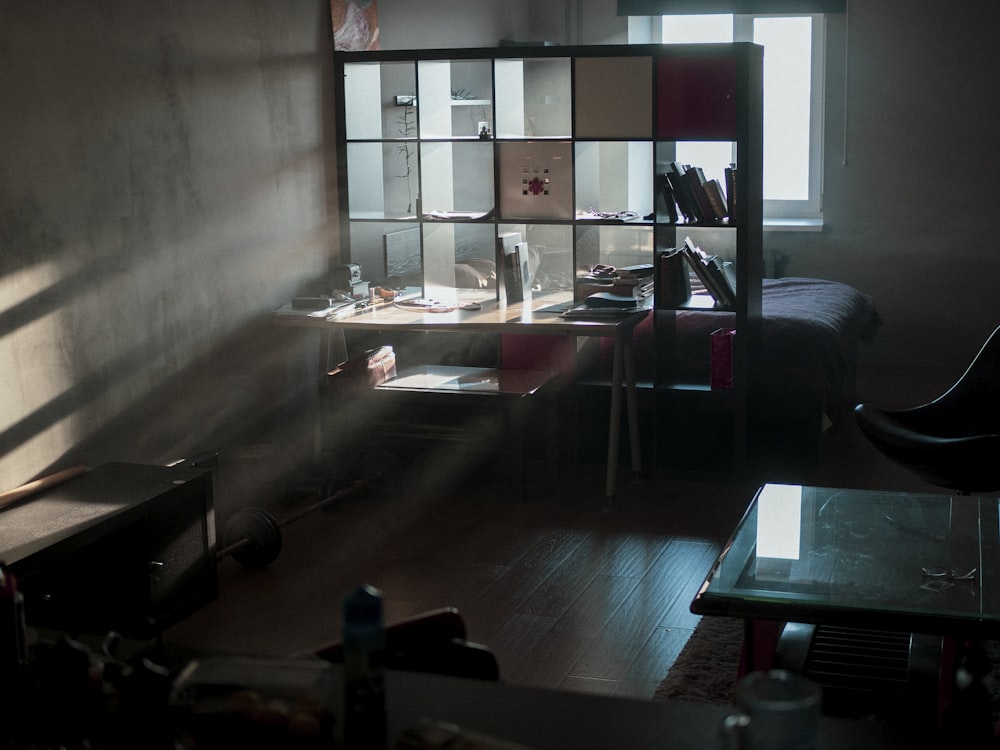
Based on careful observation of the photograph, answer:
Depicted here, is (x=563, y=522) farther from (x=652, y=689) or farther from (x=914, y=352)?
(x=914, y=352)

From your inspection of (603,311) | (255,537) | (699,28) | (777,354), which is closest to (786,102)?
(699,28)

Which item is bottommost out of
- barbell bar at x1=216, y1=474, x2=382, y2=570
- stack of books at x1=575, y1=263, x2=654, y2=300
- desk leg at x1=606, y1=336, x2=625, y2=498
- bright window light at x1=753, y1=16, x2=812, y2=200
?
barbell bar at x1=216, y1=474, x2=382, y2=570

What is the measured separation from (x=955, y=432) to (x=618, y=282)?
1.53m

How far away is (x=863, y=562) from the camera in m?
3.00

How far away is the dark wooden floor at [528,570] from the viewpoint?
3668 millimetres

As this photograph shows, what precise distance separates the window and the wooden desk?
3191 millimetres

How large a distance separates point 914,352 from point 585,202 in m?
3.16

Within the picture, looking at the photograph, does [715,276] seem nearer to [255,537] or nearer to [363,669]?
[255,537]

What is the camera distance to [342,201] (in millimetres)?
5648

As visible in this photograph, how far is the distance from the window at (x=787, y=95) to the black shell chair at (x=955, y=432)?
354 centimetres

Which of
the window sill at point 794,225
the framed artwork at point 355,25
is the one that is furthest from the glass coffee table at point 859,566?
the window sill at point 794,225

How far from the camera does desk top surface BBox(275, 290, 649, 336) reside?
16.3 ft

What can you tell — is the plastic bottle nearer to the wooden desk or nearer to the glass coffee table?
the glass coffee table

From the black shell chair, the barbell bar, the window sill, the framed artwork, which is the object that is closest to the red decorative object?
the black shell chair
